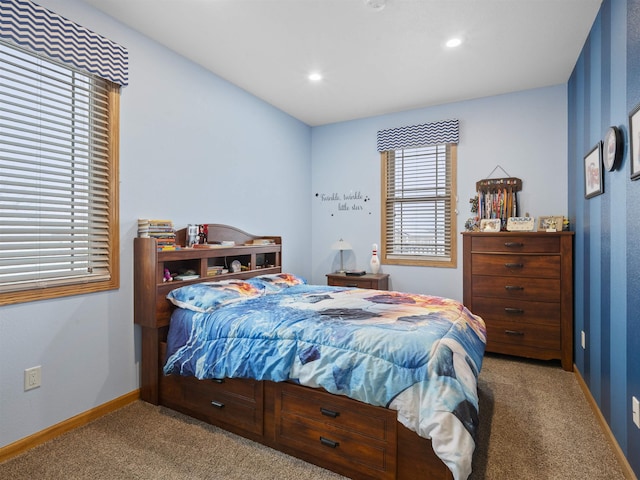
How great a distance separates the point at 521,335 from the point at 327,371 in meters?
2.35

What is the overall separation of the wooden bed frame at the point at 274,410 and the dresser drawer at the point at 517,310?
214 cm

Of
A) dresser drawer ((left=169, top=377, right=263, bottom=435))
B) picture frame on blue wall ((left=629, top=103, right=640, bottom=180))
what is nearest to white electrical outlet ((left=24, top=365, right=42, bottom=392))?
dresser drawer ((left=169, top=377, right=263, bottom=435))

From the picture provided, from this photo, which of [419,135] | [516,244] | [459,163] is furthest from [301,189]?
[516,244]

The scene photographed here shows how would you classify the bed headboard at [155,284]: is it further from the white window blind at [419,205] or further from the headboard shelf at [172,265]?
the white window blind at [419,205]

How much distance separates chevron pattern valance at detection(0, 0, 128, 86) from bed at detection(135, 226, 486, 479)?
116 centimetres

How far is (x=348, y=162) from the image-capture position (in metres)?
4.47

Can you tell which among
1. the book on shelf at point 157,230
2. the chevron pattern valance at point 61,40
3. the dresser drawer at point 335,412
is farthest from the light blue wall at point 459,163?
the chevron pattern valance at point 61,40

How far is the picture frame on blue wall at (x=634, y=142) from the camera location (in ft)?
5.19

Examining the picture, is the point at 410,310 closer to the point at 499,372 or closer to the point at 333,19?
the point at 499,372

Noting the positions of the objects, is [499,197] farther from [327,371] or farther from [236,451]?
[236,451]

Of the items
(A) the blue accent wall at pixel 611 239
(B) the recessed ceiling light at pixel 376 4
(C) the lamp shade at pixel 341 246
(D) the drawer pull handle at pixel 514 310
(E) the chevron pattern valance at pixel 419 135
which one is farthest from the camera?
(C) the lamp shade at pixel 341 246

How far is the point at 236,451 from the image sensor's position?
1.89 meters

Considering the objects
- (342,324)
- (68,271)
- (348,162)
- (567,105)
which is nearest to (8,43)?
(68,271)

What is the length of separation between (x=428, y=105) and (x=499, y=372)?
2852 mm
